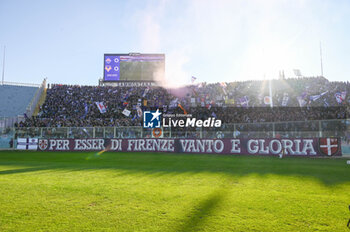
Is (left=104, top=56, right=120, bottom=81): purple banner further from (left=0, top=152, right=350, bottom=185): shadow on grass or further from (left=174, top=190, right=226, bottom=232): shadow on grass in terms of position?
(left=174, top=190, right=226, bottom=232): shadow on grass

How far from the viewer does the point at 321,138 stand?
16328 millimetres

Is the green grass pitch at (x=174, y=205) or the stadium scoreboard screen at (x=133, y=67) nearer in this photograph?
the green grass pitch at (x=174, y=205)

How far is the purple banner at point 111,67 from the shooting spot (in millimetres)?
34219

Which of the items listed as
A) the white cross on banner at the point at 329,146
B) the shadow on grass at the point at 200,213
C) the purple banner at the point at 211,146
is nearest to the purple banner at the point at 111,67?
the purple banner at the point at 211,146

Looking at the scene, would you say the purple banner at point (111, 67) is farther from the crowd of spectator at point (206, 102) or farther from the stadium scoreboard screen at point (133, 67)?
the crowd of spectator at point (206, 102)

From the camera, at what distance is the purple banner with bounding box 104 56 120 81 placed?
34.2 metres

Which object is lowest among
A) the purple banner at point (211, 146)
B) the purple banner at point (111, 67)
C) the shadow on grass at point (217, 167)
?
the shadow on grass at point (217, 167)

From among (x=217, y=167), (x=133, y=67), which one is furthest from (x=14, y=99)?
(x=217, y=167)

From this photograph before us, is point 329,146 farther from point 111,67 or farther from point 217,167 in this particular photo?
point 111,67

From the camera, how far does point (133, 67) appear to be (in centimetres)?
3444

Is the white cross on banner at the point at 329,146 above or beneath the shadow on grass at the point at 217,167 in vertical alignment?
above

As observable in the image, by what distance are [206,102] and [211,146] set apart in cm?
1341

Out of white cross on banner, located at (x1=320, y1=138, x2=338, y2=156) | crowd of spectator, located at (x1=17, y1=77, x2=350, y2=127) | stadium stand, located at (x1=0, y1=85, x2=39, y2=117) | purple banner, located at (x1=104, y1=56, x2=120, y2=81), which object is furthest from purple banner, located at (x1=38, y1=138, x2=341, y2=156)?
stadium stand, located at (x1=0, y1=85, x2=39, y2=117)

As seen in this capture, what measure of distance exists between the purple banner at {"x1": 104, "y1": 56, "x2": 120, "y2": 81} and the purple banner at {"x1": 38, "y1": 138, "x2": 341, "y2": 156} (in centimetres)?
1333
